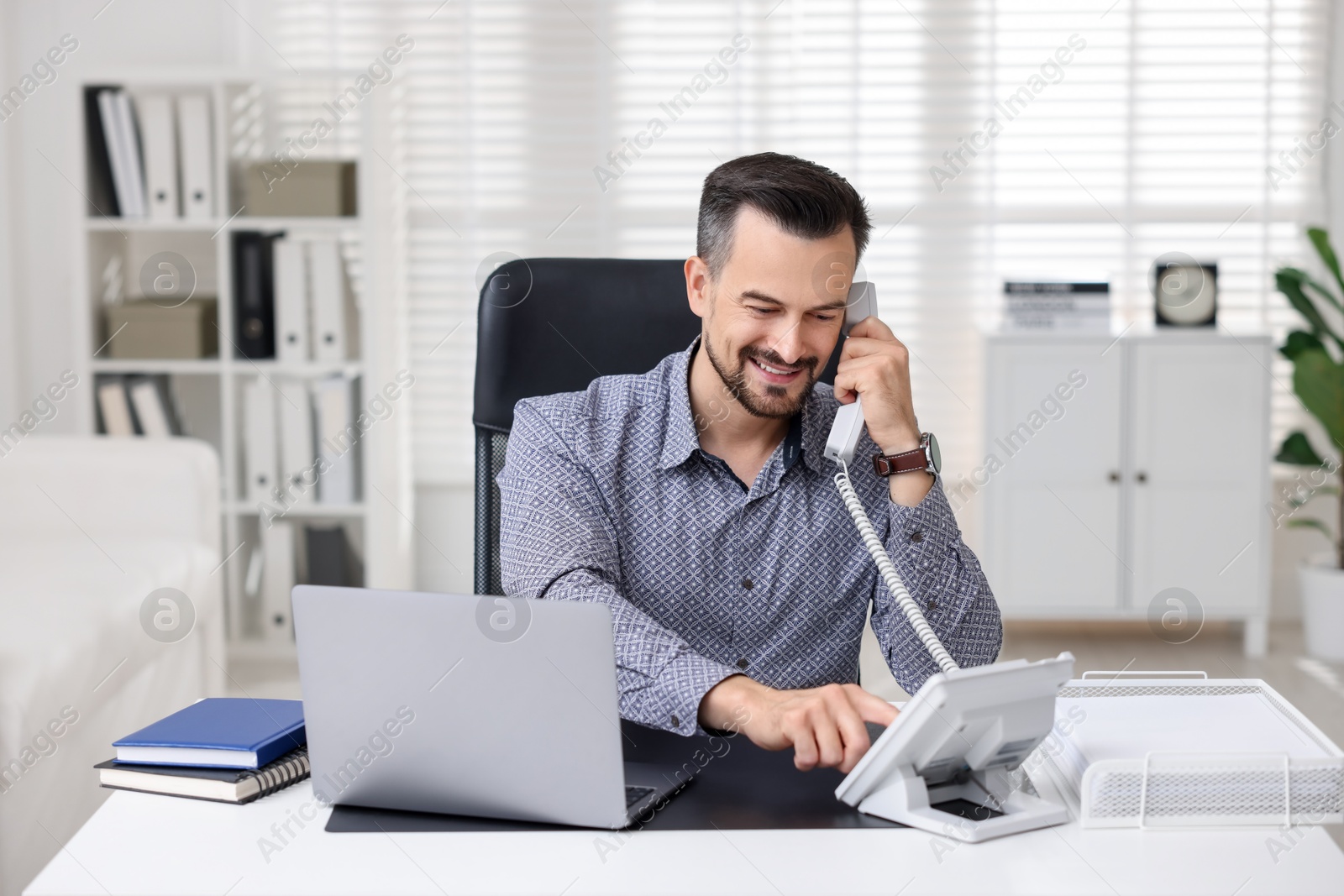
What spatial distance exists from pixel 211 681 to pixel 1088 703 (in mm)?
2134

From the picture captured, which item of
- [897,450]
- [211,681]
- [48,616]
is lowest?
[211,681]

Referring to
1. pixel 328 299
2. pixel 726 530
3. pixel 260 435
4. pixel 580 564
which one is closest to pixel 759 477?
pixel 726 530

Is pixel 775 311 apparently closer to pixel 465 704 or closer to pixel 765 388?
pixel 765 388

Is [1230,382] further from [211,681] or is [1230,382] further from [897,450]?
[211,681]

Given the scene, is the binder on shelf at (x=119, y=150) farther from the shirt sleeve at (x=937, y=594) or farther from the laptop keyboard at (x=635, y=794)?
the laptop keyboard at (x=635, y=794)

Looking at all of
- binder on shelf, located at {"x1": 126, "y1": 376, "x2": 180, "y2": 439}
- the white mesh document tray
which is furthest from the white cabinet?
the white mesh document tray

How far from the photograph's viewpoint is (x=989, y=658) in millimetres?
1465

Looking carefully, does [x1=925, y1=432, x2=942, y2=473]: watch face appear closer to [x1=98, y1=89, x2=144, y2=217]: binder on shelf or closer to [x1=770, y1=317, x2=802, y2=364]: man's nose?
[x1=770, y1=317, x2=802, y2=364]: man's nose

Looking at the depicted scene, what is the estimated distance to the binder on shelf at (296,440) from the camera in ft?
11.2

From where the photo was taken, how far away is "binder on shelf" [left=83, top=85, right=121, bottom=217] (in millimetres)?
3262

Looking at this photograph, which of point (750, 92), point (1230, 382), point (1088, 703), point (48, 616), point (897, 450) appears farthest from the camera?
point (750, 92)

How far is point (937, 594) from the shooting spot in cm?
143

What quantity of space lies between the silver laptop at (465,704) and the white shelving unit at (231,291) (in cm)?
245

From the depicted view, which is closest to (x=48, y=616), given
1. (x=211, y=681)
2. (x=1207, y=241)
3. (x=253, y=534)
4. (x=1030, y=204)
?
(x=211, y=681)
